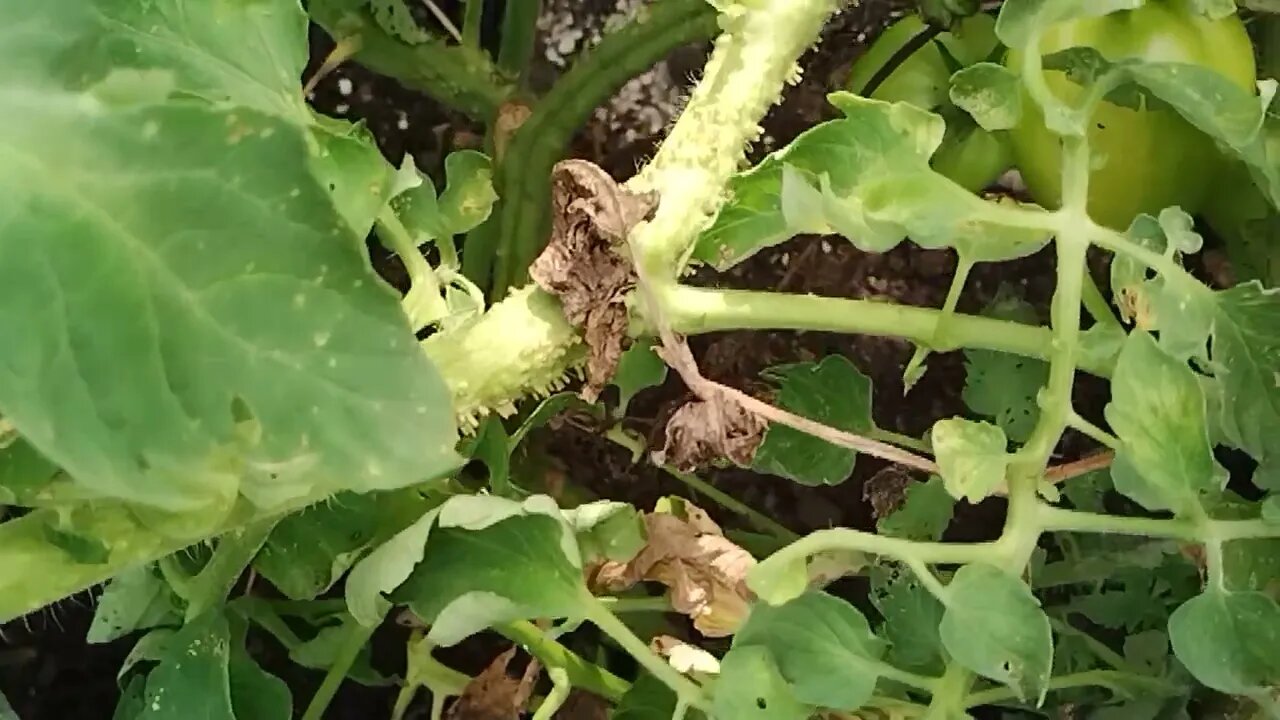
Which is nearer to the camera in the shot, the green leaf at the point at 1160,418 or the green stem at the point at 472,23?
the green leaf at the point at 1160,418

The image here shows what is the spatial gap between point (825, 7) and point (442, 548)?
0.84 ft

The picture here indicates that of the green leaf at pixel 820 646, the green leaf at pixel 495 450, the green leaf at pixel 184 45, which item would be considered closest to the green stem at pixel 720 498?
the green leaf at pixel 495 450

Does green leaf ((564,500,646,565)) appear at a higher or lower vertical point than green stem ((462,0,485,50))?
lower

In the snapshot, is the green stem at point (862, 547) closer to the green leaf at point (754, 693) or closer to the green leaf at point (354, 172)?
the green leaf at point (754, 693)

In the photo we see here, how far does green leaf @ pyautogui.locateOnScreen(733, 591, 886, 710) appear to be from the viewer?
1.60ft

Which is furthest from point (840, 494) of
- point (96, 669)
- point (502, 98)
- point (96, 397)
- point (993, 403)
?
point (96, 397)

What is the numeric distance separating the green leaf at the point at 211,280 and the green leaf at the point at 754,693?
6.5 inches

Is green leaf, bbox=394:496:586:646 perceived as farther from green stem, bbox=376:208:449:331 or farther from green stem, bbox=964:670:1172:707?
green stem, bbox=964:670:1172:707

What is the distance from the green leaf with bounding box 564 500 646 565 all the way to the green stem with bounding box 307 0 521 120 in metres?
0.28

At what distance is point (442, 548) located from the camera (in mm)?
548

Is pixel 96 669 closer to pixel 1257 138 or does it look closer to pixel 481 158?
pixel 481 158

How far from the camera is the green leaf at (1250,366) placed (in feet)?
1.64

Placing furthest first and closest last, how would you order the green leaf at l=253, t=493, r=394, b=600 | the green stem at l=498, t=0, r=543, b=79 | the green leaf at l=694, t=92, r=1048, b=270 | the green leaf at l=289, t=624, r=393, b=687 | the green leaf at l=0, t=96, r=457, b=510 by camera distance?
1. the green stem at l=498, t=0, r=543, b=79
2. the green leaf at l=289, t=624, r=393, b=687
3. the green leaf at l=253, t=493, r=394, b=600
4. the green leaf at l=694, t=92, r=1048, b=270
5. the green leaf at l=0, t=96, r=457, b=510

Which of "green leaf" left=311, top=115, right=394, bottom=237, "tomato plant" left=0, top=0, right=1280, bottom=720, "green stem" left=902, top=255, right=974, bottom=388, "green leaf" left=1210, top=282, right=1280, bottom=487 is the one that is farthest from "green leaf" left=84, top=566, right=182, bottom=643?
"green leaf" left=1210, top=282, right=1280, bottom=487
